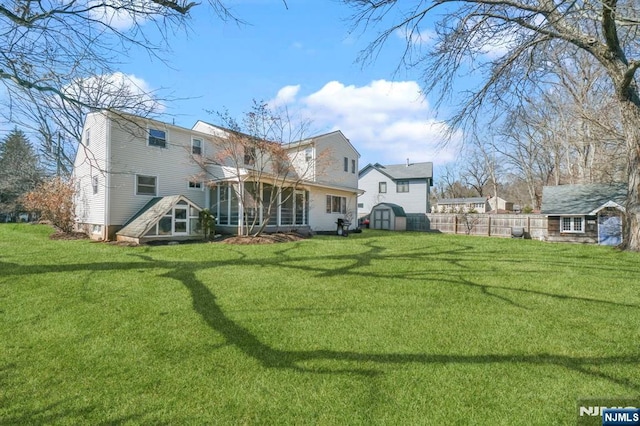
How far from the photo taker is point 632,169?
10922 millimetres

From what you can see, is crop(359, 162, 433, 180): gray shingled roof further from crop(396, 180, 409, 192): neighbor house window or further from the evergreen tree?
the evergreen tree

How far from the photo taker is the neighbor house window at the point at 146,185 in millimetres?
14070

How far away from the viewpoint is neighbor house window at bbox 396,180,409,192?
30188 millimetres

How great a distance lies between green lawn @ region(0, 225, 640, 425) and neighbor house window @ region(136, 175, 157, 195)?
25.3 feet

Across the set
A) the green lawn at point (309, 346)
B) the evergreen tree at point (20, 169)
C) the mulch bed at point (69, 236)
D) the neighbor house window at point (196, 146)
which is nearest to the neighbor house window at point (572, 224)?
the green lawn at point (309, 346)

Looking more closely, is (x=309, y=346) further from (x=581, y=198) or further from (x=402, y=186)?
(x=402, y=186)

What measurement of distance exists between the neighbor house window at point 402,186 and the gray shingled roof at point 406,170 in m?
0.46

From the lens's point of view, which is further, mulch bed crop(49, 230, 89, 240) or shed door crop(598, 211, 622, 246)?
shed door crop(598, 211, 622, 246)

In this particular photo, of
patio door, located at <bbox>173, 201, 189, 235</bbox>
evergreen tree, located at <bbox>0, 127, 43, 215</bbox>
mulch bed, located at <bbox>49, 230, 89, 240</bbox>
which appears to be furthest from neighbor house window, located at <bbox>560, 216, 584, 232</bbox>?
evergreen tree, located at <bbox>0, 127, 43, 215</bbox>

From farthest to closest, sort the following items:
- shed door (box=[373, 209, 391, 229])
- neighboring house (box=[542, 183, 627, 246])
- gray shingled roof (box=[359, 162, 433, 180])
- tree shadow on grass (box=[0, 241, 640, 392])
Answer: gray shingled roof (box=[359, 162, 433, 180])
shed door (box=[373, 209, 391, 229])
neighboring house (box=[542, 183, 627, 246])
tree shadow on grass (box=[0, 241, 640, 392])

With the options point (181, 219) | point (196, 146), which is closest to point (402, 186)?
point (196, 146)

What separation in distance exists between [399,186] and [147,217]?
23021mm

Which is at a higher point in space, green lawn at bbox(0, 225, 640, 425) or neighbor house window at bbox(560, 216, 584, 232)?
neighbor house window at bbox(560, 216, 584, 232)

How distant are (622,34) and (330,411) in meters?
13.3
